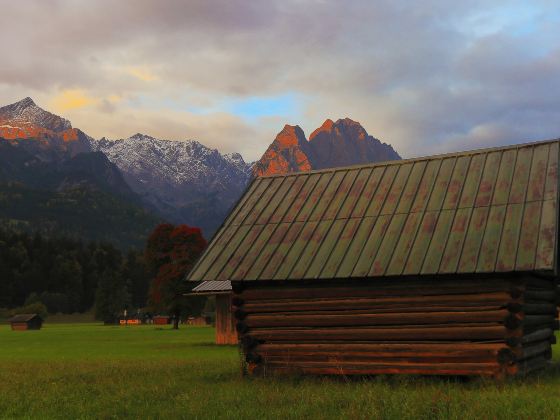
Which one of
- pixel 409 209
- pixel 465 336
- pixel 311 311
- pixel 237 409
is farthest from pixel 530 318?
pixel 237 409

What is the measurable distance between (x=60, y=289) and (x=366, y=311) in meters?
159

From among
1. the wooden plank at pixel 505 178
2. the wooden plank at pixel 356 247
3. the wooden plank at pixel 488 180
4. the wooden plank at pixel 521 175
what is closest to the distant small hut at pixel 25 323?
the wooden plank at pixel 356 247

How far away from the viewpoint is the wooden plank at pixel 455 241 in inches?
652

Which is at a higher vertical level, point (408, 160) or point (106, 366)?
point (408, 160)

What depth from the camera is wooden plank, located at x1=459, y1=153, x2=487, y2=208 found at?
18359 mm

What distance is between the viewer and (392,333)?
1791cm

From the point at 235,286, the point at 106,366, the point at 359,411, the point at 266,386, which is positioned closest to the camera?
the point at 359,411

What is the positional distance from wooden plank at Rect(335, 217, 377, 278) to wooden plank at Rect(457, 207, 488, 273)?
2.73 metres

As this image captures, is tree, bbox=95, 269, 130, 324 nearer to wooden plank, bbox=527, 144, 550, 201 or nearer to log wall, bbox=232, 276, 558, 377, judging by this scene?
log wall, bbox=232, 276, 558, 377

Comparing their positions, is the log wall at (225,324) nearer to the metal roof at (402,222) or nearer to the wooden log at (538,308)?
the metal roof at (402,222)

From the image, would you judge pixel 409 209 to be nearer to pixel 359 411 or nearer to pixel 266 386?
pixel 266 386

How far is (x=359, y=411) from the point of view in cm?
1232

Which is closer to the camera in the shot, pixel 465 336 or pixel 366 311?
pixel 465 336

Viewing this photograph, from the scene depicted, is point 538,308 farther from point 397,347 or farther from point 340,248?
point 340,248
